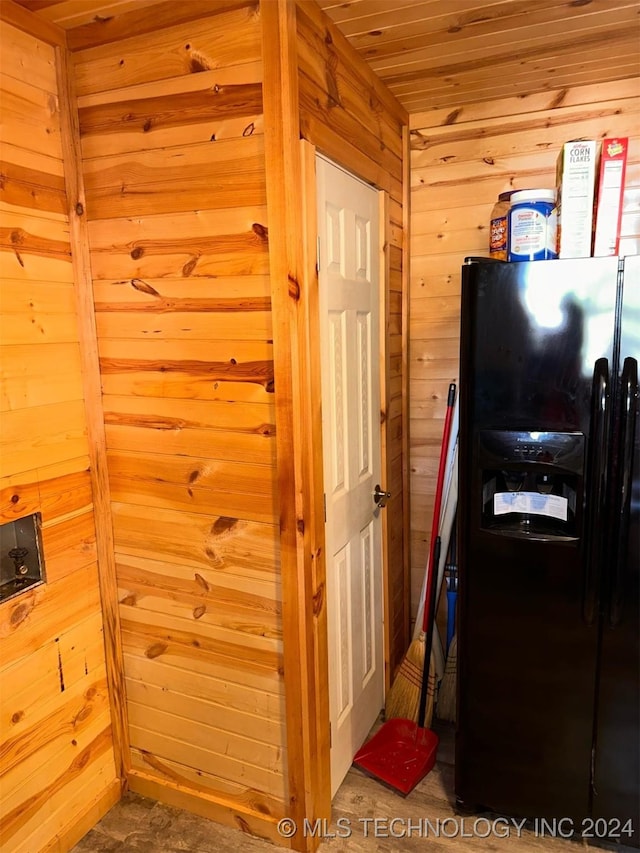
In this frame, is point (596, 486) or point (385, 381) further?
point (385, 381)

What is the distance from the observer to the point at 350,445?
6.73 ft

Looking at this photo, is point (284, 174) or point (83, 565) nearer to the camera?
point (284, 174)

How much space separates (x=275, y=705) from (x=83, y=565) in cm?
73

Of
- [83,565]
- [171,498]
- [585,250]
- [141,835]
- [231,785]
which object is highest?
[585,250]

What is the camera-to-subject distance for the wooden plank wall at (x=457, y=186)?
87.6 inches

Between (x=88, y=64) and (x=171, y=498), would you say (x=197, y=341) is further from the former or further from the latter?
(x=88, y=64)

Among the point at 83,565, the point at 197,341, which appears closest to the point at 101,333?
the point at 197,341

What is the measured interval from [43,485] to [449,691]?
5.64 feet

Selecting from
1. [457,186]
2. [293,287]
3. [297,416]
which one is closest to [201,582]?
Answer: [297,416]

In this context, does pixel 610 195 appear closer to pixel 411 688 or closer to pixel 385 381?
pixel 385 381

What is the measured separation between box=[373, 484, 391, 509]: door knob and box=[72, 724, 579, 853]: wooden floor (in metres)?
0.98

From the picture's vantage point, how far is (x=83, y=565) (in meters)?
1.92

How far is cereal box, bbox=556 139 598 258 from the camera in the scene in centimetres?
173

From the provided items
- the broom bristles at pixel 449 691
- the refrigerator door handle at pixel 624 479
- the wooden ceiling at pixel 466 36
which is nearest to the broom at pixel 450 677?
the broom bristles at pixel 449 691
